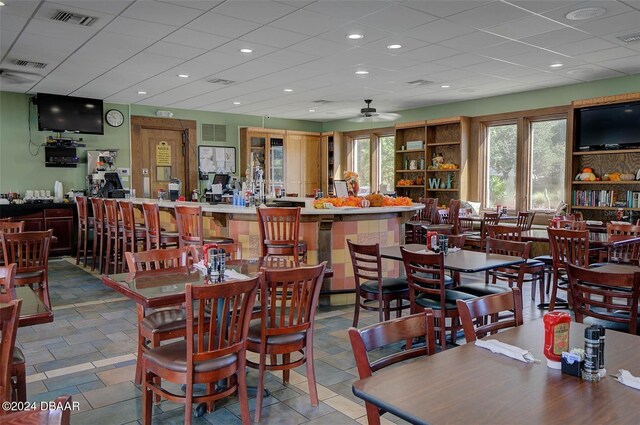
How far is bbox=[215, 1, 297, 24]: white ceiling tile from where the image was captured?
447 centimetres

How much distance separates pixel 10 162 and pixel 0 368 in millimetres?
8427

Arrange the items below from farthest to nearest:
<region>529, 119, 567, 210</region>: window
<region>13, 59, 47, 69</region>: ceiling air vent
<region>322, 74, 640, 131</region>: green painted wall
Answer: <region>529, 119, 567, 210</region>: window < <region>322, 74, 640, 131</region>: green painted wall < <region>13, 59, 47, 69</region>: ceiling air vent

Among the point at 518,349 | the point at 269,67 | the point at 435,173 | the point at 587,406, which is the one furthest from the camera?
the point at 435,173

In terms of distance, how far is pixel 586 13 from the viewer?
15.7 feet

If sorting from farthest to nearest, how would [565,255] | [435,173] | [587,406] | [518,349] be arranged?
[435,173]
[565,255]
[518,349]
[587,406]

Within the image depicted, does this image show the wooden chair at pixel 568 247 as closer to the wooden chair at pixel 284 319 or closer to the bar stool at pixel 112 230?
the wooden chair at pixel 284 319

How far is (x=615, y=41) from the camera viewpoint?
5.73 metres

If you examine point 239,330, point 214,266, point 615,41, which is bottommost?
point 239,330

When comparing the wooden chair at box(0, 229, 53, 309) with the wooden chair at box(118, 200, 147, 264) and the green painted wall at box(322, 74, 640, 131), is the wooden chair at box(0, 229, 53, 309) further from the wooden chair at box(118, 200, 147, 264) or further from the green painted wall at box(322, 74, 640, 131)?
the green painted wall at box(322, 74, 640, 131)

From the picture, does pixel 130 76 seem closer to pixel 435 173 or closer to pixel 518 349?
pixel 435 173

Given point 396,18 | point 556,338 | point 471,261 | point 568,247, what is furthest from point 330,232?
point 556,338

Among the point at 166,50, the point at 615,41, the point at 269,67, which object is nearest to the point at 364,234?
the point at 269,67

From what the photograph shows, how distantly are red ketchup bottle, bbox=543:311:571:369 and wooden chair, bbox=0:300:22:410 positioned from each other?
1.93 meters

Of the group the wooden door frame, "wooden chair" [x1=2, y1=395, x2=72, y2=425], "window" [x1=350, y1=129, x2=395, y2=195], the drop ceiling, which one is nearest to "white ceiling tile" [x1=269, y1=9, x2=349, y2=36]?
the drop ceiling
